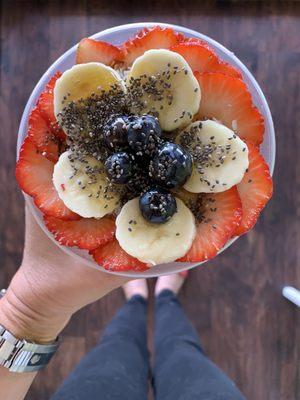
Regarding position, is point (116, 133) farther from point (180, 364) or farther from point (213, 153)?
point (180, 364)

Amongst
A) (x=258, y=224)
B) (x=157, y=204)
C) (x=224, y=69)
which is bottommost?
(x=258, y=224)

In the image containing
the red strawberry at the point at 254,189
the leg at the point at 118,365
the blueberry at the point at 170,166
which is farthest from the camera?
the leg at the point at 118,365

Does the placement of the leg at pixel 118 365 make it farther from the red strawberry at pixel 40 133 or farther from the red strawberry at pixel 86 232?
the red strawberry at pixel 40 133

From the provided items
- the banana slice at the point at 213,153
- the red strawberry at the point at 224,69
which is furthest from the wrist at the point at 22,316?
the red strawberry at the point at 224,69

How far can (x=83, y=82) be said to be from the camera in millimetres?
628

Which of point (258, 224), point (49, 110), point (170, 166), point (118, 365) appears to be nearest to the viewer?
point (170, 166)

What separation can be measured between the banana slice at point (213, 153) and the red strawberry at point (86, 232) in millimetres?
121

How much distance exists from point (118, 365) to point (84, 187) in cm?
57

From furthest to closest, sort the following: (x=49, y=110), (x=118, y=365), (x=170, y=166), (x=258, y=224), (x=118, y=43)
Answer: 1. (x=258, y=224)
2. (x=118, y=365)
3. (x=118, y=43)
4. (x=49, y=110)
5. (x=170, y=166)

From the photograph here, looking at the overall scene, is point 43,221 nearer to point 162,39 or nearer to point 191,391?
point 162,39

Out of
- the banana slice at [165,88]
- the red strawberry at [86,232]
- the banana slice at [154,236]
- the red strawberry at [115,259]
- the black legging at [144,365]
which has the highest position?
the banana slice at [165,88]

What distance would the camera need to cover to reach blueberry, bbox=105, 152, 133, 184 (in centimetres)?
57

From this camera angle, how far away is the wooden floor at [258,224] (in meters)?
1.15

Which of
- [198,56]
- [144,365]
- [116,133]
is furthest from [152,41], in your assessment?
[144,365]
